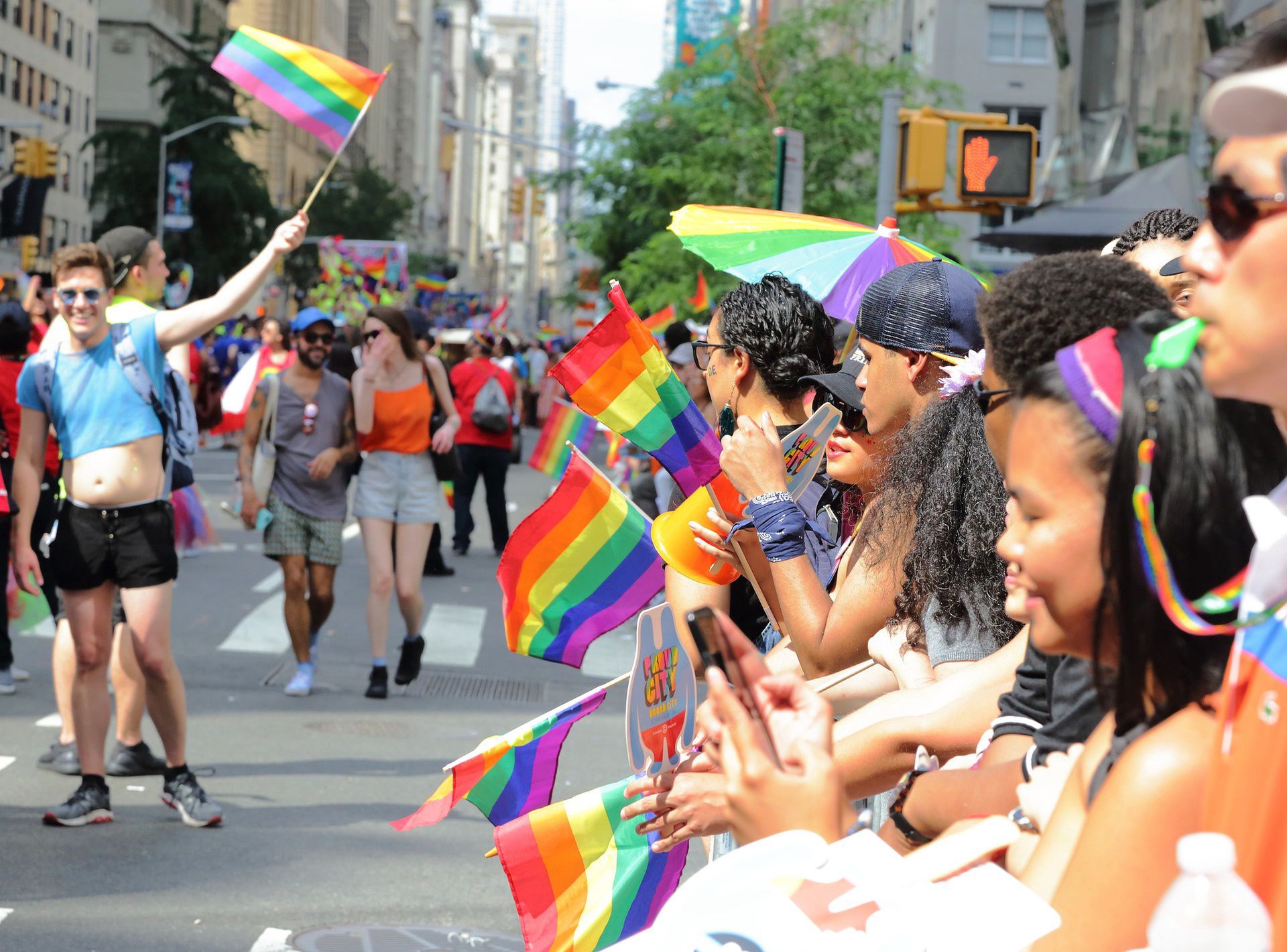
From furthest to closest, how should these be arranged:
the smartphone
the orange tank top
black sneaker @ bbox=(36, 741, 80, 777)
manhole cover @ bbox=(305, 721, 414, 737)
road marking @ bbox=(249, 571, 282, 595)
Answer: road marking @ bbox=(249, 571, 282, 595)
the orange tank top
manhole cover @ bbox=(305, 721, 414, 737)
black sneaker @ bbox=(36, 741, 80, 777)
the smartphone

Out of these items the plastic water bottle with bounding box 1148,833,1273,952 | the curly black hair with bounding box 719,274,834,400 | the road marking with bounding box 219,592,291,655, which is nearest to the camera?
the plastic water bottle with bounding box 1148,833,1273,952

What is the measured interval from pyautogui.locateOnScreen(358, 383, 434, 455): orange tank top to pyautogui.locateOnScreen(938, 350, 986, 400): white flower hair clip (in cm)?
670

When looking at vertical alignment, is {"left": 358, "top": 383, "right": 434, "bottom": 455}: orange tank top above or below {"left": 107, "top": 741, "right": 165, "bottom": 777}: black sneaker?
above

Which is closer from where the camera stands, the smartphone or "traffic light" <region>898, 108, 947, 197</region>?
the smartphone

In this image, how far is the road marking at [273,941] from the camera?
5.04 m

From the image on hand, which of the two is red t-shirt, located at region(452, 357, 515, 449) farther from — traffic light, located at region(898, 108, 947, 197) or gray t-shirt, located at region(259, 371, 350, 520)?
gray t-shirt, located at region(259, 371, 350, 520)

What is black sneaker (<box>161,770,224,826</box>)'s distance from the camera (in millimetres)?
6391

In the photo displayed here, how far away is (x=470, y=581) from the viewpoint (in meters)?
14.6

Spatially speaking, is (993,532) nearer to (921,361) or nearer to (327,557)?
(921,361)

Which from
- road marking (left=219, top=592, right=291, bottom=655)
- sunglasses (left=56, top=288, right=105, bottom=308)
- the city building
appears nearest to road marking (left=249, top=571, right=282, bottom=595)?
road marking (left=219, top=592, right=291, bottom=655)

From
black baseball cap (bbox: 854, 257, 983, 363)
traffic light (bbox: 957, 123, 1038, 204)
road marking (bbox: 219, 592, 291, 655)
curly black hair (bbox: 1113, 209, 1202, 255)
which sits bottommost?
road marking (bbox: 219, 592, 291, 655)

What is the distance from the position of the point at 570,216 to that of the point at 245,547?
15.0m

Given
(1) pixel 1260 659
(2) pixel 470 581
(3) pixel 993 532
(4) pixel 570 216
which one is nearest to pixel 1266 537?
(1) pixel 1260 659

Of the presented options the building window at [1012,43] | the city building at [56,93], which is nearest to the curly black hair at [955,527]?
the building window at [1012,43]
